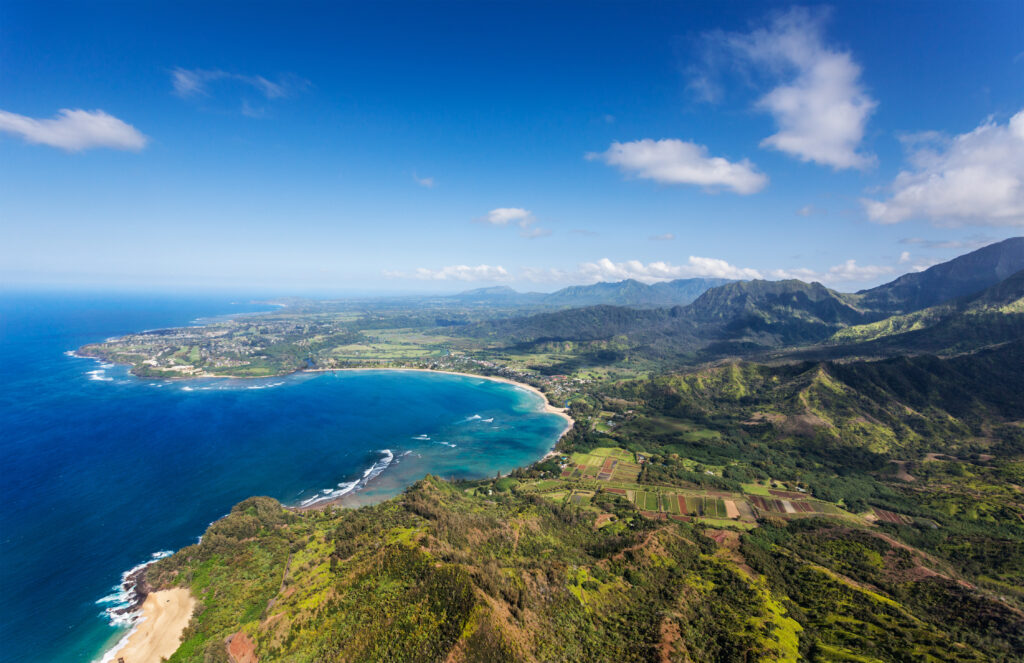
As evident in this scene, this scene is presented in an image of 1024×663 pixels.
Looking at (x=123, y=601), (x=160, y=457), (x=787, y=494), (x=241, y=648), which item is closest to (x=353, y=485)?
(x=123, y=601)

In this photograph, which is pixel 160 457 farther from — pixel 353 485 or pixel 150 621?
pixel 150 621

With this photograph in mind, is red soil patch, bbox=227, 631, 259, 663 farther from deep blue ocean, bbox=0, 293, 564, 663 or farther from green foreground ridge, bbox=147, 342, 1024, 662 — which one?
deep blue ocean, bbox=0, 293, 564, 663

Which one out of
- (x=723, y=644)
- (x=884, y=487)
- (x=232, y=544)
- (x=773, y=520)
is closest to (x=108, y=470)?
(x=232, y=544)

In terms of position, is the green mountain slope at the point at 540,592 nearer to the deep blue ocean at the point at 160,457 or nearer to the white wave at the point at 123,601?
the white wave at the point at 123,601

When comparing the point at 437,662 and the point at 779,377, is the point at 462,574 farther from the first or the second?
the point at 779,377

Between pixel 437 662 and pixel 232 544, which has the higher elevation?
pixel 437 662
